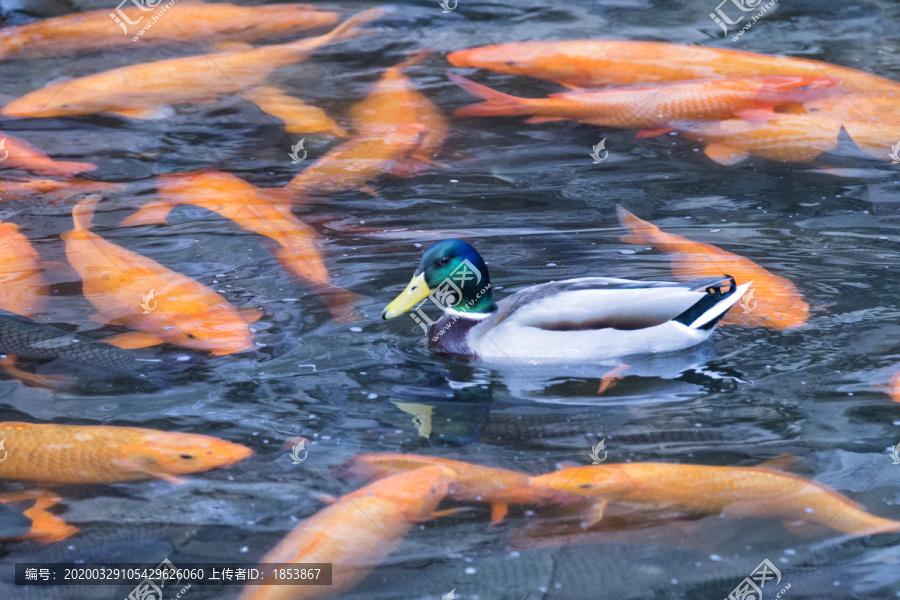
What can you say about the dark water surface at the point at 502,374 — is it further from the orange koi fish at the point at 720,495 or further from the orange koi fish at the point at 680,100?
the orange koi fish at the point at 680,100

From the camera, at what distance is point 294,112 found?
7.80 m

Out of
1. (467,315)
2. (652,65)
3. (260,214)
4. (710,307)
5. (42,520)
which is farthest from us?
(652,65)

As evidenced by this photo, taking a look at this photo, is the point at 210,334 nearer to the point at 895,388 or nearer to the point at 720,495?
the point at 720,495

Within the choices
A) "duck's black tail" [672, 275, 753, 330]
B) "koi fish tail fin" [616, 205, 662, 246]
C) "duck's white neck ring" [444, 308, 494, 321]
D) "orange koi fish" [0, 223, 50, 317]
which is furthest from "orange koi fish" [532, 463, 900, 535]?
"orange koi fish" [0, 223, 50, 317]

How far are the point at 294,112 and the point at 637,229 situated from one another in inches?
126

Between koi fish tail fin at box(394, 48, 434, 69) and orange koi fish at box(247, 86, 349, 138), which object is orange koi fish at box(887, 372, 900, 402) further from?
koi fish tail fin at box(394, 48, 434, 69)

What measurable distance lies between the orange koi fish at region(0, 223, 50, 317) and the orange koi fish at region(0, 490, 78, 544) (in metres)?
1.54

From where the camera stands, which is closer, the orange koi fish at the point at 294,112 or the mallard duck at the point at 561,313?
the mallard duck at the point at 561,313

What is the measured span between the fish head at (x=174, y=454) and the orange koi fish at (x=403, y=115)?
3316mm

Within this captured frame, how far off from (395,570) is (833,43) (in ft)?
24.3

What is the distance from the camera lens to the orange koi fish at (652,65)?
7465 millimetres

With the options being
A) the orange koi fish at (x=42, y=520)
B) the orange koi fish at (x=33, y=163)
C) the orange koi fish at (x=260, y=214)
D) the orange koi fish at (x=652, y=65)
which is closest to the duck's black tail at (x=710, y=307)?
the orange koi fish at (x=260, y=214)

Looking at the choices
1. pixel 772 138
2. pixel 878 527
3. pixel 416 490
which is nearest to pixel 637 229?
pixel 772 138

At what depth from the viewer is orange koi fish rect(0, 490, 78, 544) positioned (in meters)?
3.53
